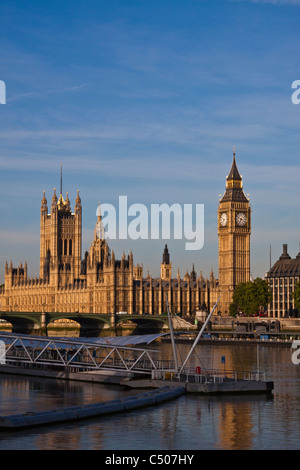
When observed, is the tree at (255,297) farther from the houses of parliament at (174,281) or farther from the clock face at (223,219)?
the clock face at (223,219)

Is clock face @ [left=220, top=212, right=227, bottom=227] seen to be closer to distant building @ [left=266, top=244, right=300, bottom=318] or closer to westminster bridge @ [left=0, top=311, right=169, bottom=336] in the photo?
distant building @ [left=266, top=244, right=300, bottom=318]

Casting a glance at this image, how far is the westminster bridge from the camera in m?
136

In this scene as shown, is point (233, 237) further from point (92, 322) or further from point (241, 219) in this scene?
point (92, 322)

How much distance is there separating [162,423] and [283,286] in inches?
4767

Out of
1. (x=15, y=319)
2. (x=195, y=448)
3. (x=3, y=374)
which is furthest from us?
(x=15, y=319)

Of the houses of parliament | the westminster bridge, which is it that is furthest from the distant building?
the westminster bridge

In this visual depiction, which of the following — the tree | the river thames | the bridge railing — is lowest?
the river thames

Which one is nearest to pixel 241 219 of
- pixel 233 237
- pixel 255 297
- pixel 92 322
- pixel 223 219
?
pixel 223 219

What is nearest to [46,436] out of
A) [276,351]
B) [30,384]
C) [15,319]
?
[30,384]

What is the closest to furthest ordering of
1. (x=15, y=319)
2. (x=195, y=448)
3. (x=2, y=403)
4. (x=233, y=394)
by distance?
1. (x=195, y=448)
2. (x=2, y=403)
3. (x=233, y=394)
4. (x=15, y=319)

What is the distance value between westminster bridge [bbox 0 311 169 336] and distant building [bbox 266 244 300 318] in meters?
21.0

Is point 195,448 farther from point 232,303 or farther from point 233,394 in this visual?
point 232,303

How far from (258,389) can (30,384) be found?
13.8 metres
